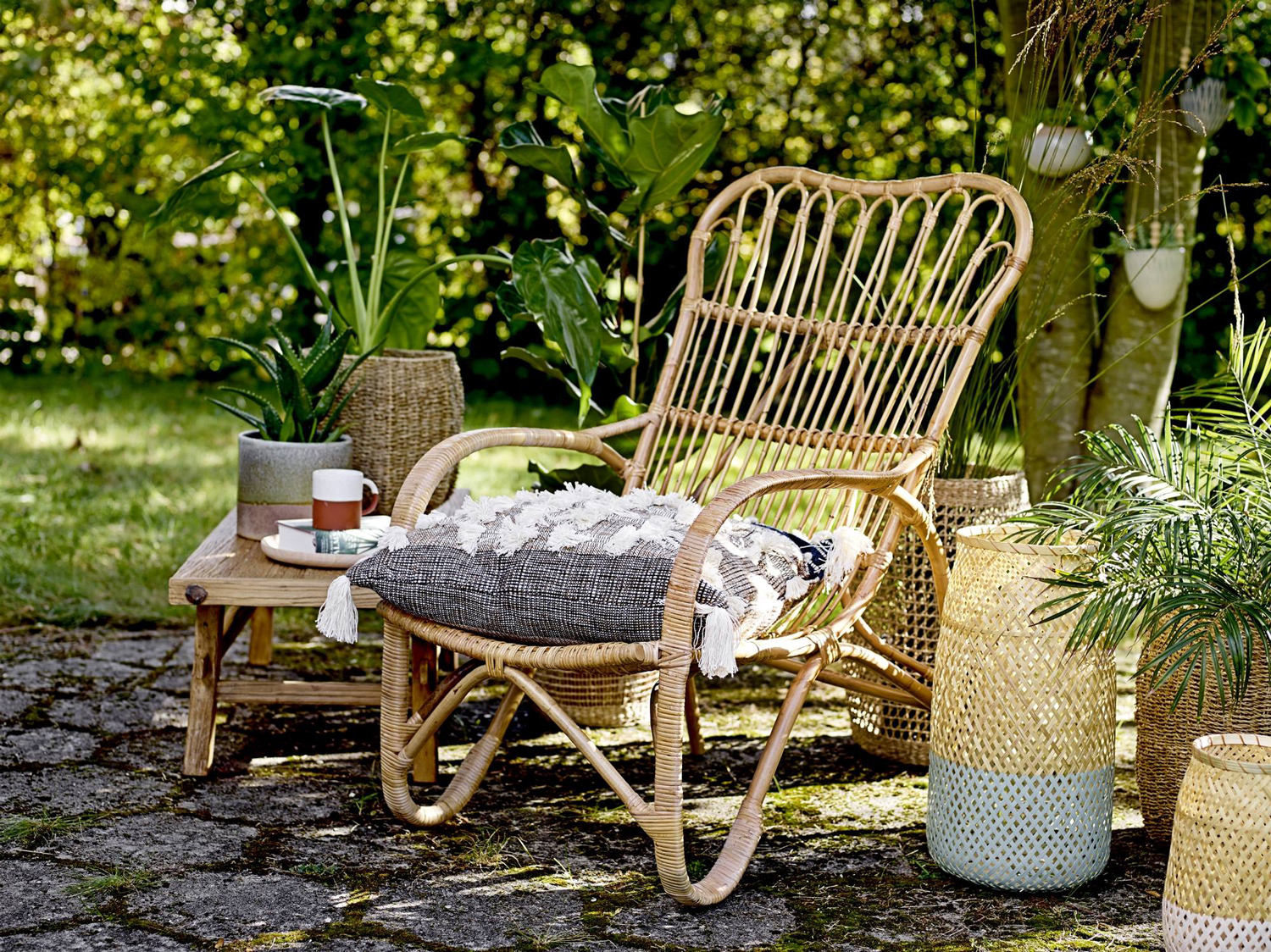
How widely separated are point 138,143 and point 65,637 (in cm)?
361

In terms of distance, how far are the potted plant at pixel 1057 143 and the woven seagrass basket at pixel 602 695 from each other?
3.87ft

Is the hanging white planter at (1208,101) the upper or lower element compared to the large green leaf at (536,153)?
upper

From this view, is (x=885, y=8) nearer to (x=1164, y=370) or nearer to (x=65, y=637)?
(x=1164, y=370)

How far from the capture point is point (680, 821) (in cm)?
191

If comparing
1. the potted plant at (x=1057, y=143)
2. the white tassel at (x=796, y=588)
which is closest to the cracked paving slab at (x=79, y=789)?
the white tassel at (x=796, y=588)

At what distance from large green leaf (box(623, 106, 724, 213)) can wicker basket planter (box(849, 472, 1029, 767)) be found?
31.3 inches

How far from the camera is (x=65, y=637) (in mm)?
3195

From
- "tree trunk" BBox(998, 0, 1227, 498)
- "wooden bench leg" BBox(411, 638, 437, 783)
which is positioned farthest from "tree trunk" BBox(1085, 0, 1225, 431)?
"wooden bench leg" BBox(411, 638, 437, 783)

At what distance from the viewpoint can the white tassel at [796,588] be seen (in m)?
2.13

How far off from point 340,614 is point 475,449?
37cm

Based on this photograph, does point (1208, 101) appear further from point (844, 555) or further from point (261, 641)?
point (261, 641)

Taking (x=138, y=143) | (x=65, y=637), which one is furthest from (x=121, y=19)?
(x=65, y=637)

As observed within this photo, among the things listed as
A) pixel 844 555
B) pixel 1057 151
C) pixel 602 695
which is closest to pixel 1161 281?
pixel 1057 151

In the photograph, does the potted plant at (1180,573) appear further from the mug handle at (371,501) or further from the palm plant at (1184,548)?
the mug handle at (371,501)
